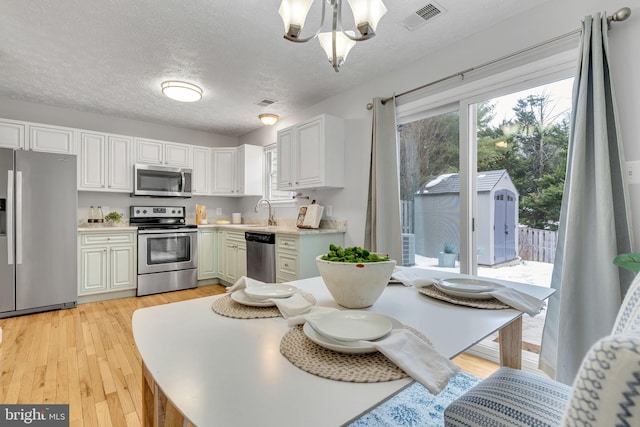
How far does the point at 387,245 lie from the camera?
2994mm

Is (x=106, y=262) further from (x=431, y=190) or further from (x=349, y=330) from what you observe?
(x=349, y=330)

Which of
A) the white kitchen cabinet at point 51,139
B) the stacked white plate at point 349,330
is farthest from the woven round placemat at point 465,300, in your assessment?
the white kitchen cabinet at point 51,139

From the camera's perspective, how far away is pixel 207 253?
4.64 metres

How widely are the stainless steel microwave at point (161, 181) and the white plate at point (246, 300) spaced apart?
3.89m

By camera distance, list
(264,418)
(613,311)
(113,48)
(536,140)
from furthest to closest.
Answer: (113,48) < (536,140) < (613,311) < (264,418)

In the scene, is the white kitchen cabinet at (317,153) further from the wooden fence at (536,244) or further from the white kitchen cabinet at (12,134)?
the white kitchen cabinet at (12,134)

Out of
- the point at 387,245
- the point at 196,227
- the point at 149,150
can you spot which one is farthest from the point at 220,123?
the point at 387,245

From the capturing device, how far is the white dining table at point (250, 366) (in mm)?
501

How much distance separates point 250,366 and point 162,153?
Result: 15.0 ft

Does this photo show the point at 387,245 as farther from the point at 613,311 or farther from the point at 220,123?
the point at 220,123

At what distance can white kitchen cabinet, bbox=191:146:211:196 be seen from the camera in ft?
15.9

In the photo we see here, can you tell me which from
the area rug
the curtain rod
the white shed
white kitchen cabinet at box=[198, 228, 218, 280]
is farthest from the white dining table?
white kitchen cabinet at box=[198, 228, 218, 280]

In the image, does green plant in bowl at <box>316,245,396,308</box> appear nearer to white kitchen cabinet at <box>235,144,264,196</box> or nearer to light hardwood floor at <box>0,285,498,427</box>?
light hardwood floor at <box>0,285,498,427</box>

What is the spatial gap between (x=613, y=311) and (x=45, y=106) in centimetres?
580
